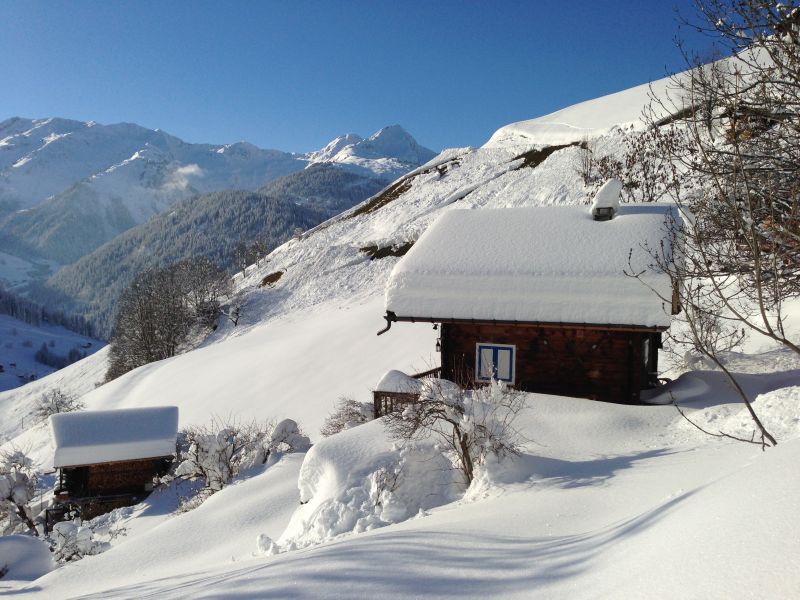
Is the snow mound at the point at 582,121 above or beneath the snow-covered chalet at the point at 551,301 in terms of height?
above

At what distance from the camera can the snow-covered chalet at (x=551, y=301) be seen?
12.3m

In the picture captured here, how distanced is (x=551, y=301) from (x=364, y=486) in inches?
248

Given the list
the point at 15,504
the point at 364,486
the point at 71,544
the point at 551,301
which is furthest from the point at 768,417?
the point at 15,504

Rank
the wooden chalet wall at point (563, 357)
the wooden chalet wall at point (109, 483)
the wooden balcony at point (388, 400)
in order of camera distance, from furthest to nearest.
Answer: the wooden chalet wall at point (109, 483), the wooden balcony at point (388, 400), the wooden chalet wall at point (563, 357)

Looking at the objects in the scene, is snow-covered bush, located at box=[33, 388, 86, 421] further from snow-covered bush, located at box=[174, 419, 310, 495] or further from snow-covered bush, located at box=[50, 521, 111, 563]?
snow-covered bush, located at box=[50, 521, 111, 563]

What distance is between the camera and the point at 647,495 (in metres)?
6.51

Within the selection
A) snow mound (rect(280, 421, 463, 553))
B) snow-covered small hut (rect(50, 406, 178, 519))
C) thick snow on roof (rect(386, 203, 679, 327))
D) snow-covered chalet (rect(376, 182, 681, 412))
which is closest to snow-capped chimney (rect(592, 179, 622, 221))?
snow-covered chalet (rect(376, 182, 681, 412))

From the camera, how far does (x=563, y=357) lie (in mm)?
13109

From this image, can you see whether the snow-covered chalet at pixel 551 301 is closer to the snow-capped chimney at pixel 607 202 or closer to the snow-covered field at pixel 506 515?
the snow-capped chimney at pixel 607 202

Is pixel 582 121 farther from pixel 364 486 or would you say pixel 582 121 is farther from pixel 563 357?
pixel 364 486

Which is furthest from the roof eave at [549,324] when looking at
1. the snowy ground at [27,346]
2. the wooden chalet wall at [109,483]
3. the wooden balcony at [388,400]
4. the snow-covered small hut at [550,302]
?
the snowy ground at [27,346]

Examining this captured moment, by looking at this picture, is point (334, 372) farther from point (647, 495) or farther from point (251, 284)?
point (251, 284)

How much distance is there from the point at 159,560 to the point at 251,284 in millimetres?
45589

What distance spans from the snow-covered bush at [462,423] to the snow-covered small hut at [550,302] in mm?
3180
